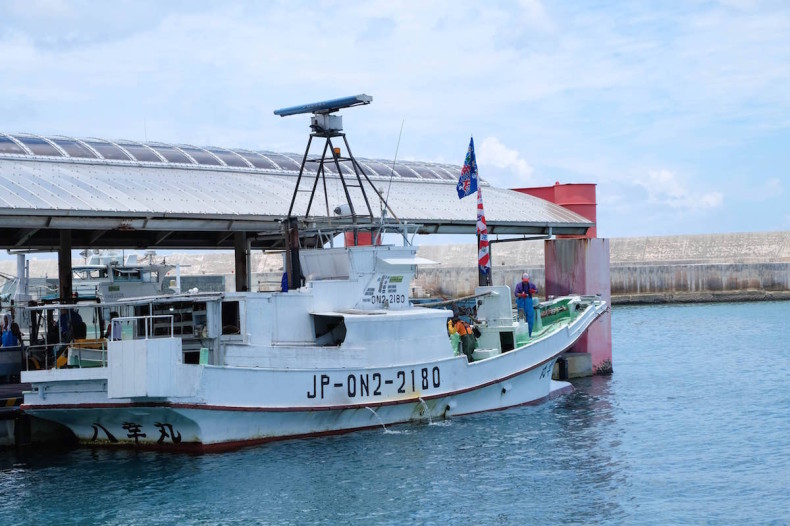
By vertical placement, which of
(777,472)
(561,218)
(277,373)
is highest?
(561,218)

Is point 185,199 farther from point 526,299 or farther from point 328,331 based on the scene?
point 526,299

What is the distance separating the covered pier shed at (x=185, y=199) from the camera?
22938 millimetres

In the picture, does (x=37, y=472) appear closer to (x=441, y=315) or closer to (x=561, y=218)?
(x=441, y=315)

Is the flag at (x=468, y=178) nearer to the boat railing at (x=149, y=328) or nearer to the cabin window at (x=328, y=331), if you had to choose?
the cabin window at (x=328, y=331)

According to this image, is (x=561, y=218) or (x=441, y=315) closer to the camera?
(x=441, y=315)

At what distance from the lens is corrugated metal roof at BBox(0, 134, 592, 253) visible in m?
22.8

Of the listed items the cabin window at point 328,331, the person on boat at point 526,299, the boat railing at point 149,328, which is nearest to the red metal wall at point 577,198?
the person on boat at point 526,299

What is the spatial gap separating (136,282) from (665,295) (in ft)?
150

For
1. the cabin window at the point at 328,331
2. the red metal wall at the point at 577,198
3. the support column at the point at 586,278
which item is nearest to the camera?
the cabin window at the point at 328,331

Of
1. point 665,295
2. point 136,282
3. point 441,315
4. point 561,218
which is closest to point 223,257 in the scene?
point 665,295

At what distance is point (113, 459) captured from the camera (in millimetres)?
19672

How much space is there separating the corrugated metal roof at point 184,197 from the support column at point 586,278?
86 centimetres

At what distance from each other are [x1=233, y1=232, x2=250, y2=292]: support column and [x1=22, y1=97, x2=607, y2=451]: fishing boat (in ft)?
13.2

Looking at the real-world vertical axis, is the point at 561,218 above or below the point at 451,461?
above
